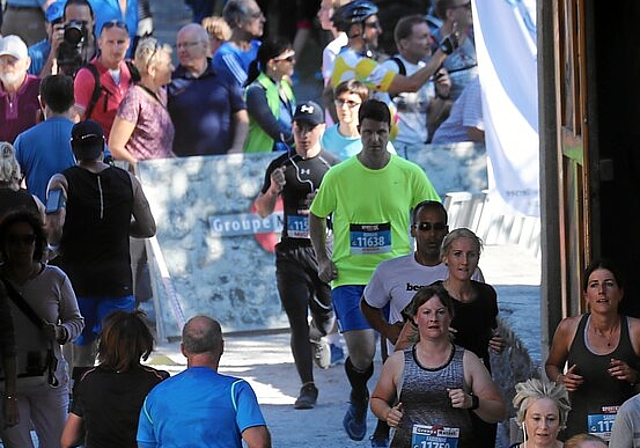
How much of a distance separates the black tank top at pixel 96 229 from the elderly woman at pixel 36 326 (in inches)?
58.3

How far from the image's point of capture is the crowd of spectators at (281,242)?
665cm

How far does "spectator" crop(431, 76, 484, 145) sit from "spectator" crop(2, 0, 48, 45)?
3.49m

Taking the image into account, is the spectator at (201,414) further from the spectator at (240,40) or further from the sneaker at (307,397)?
the spectator at (240,40)

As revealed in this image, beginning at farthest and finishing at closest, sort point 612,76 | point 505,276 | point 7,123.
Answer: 1. point 7,123
2. point 505,276
3. point 612,76

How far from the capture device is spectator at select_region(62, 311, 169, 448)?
6586 mm

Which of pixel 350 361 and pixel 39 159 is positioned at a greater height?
pixel 39 159

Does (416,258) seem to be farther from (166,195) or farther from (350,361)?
(166,195)

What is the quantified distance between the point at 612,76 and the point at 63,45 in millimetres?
6485

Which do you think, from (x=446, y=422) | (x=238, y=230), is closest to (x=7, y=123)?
(x=238, y=230)

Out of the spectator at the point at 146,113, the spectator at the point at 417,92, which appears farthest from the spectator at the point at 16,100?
the spectator at the point at 417,92

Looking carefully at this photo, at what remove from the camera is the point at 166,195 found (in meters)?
13.5

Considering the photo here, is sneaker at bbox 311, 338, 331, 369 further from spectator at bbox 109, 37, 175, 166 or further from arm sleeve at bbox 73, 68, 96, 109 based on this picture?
arm sleeve at bbox 73, 68, 96, 109

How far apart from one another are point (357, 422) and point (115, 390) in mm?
3608

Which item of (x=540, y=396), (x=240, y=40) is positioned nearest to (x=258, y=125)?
(x=240, y=40)
